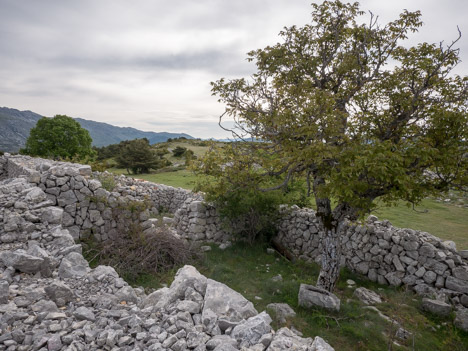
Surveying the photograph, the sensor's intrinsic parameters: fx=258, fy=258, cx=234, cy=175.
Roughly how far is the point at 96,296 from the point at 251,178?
528 cm

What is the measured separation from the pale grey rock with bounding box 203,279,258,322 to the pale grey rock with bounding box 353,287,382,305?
5636mm

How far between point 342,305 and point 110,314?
6.10 meters

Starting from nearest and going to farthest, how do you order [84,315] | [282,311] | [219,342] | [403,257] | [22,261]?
[219,342], [84,315], [22,261], [282,311], [403,257]

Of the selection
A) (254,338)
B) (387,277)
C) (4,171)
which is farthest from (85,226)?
(4,171)

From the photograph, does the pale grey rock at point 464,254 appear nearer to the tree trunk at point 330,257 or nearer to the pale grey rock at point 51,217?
the tree trunk at point 330,257

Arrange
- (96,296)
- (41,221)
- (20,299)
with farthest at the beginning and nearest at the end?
(41,221) → (96,296) → (20,299)

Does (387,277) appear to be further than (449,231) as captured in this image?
No

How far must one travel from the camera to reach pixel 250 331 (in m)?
3.29

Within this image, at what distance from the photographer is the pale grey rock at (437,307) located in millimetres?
7266

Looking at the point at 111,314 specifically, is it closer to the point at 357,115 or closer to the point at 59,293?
the point at 59,293

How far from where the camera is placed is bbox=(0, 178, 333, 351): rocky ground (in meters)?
3.11

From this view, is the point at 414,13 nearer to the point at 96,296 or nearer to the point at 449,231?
the point at 449,231

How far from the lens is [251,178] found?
8273 millimetres

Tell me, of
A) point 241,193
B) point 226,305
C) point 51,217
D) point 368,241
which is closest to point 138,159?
point 241,193
